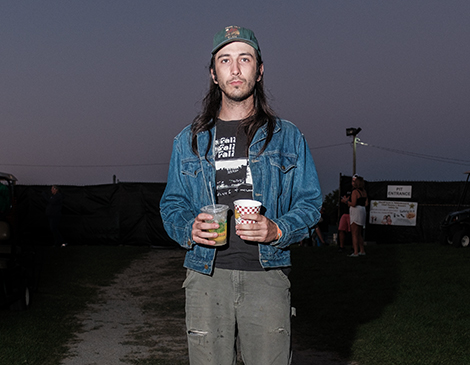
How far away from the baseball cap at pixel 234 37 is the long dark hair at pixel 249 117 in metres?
0.08

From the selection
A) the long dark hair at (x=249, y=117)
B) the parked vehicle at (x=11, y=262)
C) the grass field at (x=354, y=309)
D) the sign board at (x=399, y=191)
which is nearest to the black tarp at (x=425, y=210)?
the sign board at (x=399, y=191)

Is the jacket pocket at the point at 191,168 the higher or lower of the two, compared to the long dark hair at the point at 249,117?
lower

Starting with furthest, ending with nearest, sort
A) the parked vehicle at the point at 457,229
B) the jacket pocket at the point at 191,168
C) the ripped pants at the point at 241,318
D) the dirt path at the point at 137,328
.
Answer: the parked vehicle at the point at 457,229, the dirt path at the point at 137,328, the jacket pocket at the point at 191,168, the ripped pants at the point at 241,318

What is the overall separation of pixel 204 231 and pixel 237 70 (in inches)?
33.5

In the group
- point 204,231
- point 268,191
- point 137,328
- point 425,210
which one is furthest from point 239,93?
point 425,210

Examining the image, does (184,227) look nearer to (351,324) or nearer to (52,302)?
(351,324)

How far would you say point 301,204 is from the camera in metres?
2.64

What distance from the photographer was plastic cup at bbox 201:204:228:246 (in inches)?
95.5

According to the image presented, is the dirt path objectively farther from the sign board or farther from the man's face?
the sign board

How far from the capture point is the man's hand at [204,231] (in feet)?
7.90

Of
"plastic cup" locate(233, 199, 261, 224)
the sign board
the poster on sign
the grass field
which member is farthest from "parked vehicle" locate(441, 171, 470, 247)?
"plastic cup" locate(233, 199, 261, 224)

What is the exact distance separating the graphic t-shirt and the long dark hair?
Result: 0.15 ft

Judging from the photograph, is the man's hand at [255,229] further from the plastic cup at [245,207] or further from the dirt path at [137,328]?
the dirt path at [137,328]

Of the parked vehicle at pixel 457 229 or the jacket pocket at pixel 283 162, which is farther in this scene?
the parked vehicle at pixel 457 229
